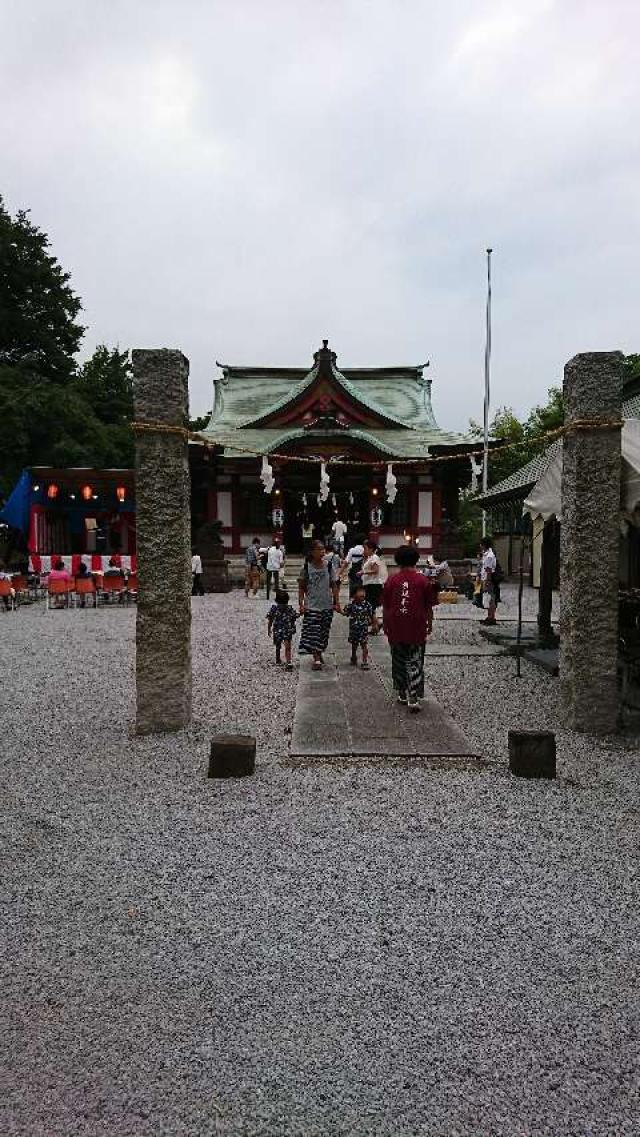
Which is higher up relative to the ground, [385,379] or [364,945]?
[385,379]

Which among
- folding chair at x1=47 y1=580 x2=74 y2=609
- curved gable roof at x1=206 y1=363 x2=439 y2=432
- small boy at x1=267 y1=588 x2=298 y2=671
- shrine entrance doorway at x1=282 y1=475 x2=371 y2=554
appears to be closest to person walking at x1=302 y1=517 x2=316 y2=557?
shrine entrance doorway at x1=282 y1=475 x2=371 y2=554

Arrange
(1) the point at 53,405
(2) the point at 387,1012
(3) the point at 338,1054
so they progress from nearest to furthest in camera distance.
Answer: (3) the point at 338,1054
(2) the point at 387,1012
(1) the point at 53,405

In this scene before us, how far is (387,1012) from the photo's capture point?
99.5 inches

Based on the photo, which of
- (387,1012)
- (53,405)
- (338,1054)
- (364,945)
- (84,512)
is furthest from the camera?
(53,405)

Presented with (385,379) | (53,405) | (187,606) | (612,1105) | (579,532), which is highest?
(385,379)

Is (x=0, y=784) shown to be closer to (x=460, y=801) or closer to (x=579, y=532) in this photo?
(x=460, y=801)

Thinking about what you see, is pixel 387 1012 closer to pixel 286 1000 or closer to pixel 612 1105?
pixel 286 1000

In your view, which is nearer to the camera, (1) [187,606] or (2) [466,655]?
(1) [187,606]

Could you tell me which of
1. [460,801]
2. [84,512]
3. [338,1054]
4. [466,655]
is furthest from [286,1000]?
[84,512]

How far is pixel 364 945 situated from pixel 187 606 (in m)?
3.61

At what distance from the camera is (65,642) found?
11539mm

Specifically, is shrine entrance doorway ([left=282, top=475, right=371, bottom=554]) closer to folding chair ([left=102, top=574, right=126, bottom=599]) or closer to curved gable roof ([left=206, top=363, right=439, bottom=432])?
curved gable roof ([left=206, top=363, right=439, bottom=432])

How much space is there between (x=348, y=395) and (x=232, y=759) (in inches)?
843

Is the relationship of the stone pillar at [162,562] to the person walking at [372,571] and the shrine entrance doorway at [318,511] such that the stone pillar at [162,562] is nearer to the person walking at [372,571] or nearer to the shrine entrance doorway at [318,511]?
the person walking at [372,571]
